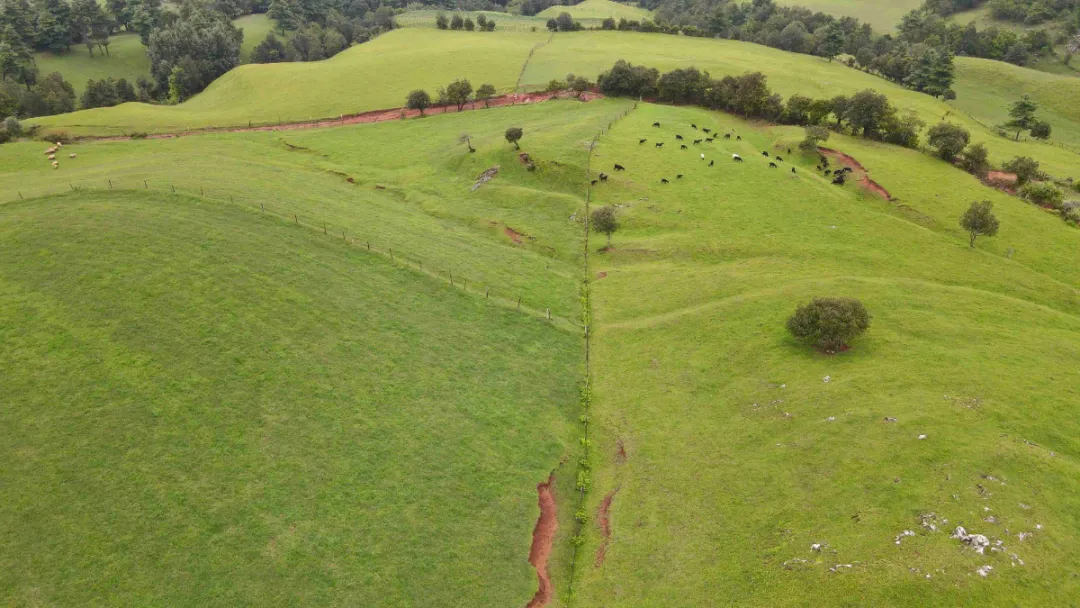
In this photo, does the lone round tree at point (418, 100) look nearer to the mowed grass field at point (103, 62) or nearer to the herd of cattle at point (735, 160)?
the herd of cattle at point (735, 160)

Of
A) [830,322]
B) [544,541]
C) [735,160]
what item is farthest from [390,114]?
[544,541]

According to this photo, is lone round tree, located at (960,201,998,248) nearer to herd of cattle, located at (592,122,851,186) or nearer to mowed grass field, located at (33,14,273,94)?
herd of cattle, located at (592,122,851,186)

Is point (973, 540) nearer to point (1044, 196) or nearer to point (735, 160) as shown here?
point (1044, 196)

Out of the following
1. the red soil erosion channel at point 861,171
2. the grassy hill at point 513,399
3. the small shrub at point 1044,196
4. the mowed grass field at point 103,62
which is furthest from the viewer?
the mowed grass field at point 103,62

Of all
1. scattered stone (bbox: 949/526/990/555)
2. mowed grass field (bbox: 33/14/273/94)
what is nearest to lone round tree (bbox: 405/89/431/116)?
mowed grass field (bbox: 33/14/273/94)

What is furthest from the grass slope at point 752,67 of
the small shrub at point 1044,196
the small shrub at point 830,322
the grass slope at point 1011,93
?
the small shrub at point 830,322

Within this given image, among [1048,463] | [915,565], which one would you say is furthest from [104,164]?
[1048,463]
